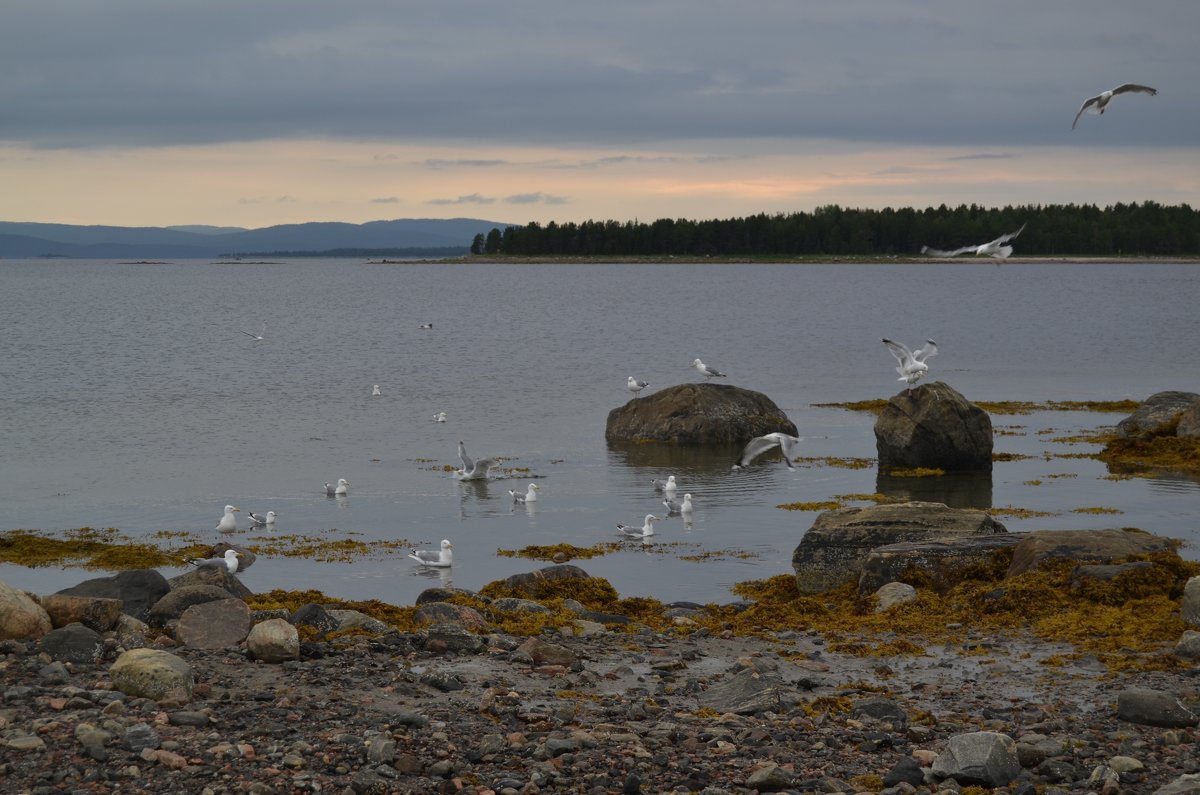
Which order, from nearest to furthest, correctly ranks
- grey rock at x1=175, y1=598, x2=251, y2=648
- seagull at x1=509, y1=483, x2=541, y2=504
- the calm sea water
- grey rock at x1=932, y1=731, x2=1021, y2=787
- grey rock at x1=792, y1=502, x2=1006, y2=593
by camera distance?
1. grey rock at x1=932, y1=731, x2=1021, y2=787
2. grey rock at x1=175, y1=598, x2=251, y2=648
3. grey rock at x1=792, y1=502, x2=1006, y2=593
4. the calm sea water
5. seagull at x1=509, y1=483, x2=541, y2=504

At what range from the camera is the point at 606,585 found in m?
16.3

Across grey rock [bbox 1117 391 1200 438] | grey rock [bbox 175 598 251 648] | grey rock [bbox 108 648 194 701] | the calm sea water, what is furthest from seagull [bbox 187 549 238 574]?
grey rock [bbox 1117 391 1200 438]

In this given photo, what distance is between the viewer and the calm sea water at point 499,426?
2077 centimetres

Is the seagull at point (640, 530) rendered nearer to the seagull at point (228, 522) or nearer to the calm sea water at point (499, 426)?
the calm sea water at point (499, 426)

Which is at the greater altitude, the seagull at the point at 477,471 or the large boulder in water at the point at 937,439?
the large boulder in water at the point at 937,439

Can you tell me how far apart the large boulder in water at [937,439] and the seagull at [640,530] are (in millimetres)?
7039

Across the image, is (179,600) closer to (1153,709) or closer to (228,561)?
(228,561)

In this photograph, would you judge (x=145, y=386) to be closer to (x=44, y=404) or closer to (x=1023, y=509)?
(x=44, y=404)

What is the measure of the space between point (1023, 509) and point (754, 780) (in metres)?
14.4

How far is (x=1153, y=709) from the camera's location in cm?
1021

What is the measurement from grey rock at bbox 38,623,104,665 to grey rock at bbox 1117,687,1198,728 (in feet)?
26.3

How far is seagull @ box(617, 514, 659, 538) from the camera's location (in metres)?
20.3

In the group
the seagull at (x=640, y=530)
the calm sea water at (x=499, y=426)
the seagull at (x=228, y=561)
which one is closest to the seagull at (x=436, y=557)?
the calm sea water at (x=499, y=426)

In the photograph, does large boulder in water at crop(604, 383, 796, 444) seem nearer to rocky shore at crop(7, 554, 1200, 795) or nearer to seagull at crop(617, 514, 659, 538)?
seagull at crop(617, 514, 659, 538)
